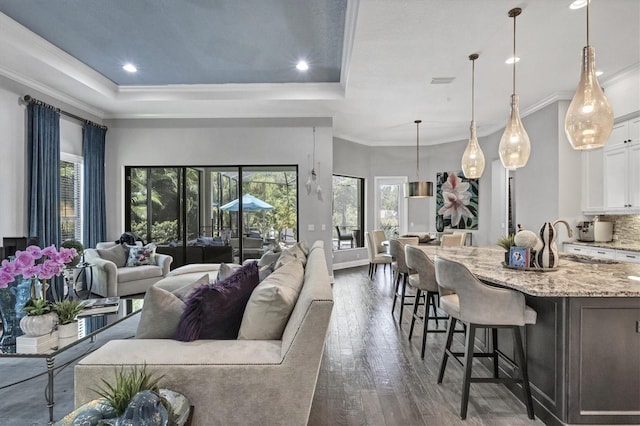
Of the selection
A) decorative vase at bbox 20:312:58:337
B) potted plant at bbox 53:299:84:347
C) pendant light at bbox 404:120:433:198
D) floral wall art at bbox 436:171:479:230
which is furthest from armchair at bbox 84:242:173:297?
floral wall art at bbox 436:171:479:230

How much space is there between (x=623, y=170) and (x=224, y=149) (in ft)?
19.7

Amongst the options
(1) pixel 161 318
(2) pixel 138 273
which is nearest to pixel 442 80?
(1) pixel 161 318

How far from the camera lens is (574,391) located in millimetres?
2010

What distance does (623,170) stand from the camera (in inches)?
176

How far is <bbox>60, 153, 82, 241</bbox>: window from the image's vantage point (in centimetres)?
534

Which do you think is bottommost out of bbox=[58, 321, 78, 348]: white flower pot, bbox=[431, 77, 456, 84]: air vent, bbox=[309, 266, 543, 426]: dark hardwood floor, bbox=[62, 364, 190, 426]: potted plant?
bbox=[309, 266, 543, 426]: dark hardwood floor

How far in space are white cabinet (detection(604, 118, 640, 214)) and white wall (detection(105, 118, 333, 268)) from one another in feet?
13.3

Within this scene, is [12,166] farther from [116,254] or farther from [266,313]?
[266,313]

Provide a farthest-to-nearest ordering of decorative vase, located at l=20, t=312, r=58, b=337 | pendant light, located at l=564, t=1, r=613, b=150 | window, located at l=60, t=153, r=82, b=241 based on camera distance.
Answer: window, located at l=60, t=153, r=82, b=241
pendant light, located at l=564, t=1, r=613, b=150
decorative vase, located at l=20, t=312, r=58, b=337

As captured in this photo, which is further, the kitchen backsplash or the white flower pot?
the kitchen backsplash

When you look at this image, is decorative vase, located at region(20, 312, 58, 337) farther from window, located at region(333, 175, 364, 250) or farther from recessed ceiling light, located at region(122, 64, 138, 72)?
window, located at region(333, 175, 364, 250)

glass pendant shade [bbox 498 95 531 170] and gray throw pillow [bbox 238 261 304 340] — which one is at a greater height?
glass pendant shade [bbox 498 95 531 170]

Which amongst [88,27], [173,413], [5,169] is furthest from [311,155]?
[173,413]

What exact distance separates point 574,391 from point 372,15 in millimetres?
3172
